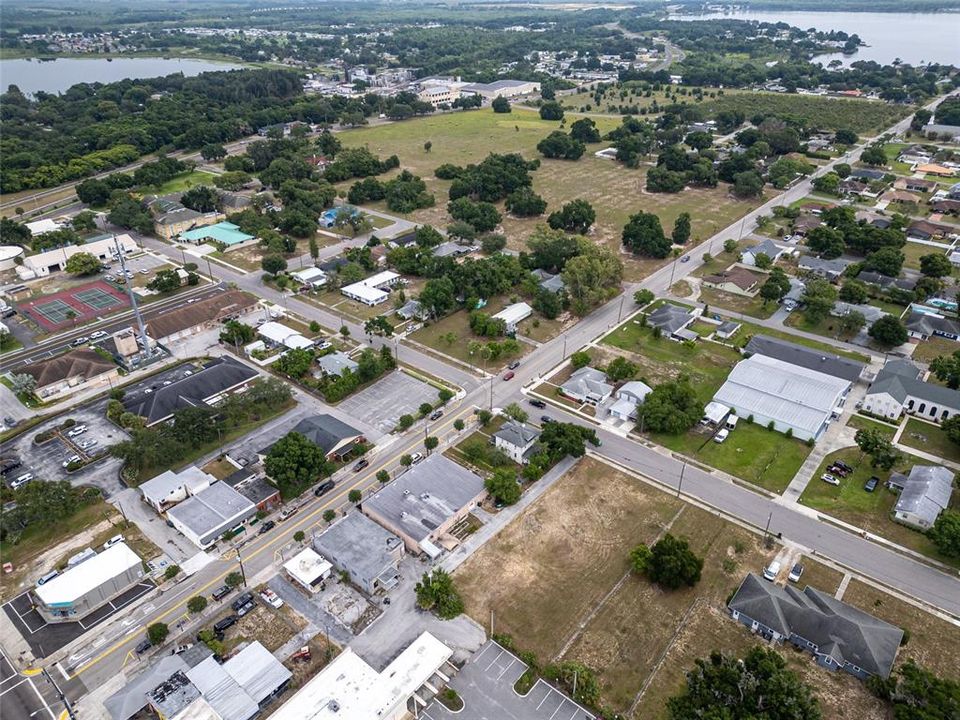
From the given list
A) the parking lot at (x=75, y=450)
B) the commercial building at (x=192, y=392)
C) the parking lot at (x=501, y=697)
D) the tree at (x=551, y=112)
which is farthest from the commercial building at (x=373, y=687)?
the tree at (x=551, y=112)

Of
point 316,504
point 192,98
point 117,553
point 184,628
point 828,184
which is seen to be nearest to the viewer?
point 184,628

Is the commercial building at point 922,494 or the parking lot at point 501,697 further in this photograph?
the commercial building at point 922,494

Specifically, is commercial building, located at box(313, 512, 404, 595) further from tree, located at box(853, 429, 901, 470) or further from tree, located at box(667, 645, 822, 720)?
tree, located at box(853, 429, 901, 470)

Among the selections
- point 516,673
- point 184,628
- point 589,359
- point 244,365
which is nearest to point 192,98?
point 244,365

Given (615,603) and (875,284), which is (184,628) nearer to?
(615,603)

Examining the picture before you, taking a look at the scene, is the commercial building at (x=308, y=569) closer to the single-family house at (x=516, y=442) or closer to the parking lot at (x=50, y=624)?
the parking lot at (x=50, y=624)

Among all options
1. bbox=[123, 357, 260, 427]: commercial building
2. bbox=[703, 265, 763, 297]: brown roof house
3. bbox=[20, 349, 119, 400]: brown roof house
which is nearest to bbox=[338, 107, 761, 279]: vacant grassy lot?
bbox=[703, 265, 763, 297]: brown roof house
